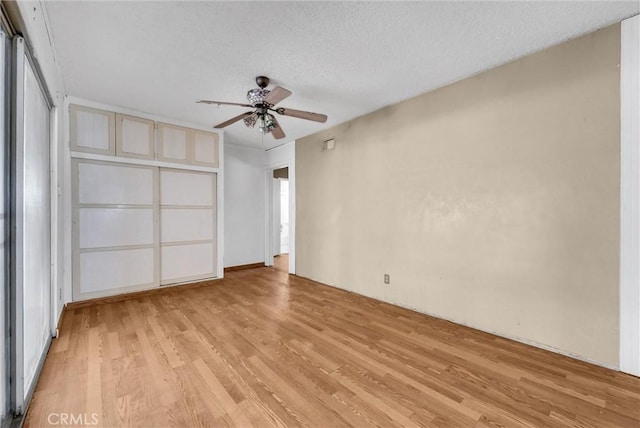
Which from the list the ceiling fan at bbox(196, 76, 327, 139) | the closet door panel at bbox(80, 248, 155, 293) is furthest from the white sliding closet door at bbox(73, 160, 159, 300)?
the ceiling fan at bbox(196, 76, 327, 139)

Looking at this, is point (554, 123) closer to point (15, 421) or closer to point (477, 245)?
point (477, 245)

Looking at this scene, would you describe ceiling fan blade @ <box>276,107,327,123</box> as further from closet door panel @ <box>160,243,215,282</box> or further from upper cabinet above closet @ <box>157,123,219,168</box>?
closet door panel @ <box>160,243,215,282</box>

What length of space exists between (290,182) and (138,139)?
2413mm

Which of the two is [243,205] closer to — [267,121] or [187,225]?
[187,225]

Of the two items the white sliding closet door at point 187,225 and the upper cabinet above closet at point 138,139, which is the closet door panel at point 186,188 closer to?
the white sliding closet door at point 187,225

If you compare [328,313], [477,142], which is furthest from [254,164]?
[477,142]

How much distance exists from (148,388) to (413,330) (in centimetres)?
224

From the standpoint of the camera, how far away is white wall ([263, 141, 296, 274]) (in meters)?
5.01

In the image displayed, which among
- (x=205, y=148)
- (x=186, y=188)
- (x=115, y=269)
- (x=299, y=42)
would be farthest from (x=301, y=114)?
(x=115, y=269)

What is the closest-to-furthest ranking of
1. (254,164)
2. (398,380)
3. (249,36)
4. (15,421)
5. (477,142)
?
(15,421) → (398,380) → (249,36) → (477,142) → (254,164)

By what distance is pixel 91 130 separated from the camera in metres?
3.38

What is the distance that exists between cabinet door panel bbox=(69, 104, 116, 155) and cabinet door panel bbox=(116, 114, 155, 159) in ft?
0.24

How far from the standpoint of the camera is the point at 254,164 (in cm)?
558

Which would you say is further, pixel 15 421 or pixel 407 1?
pixel 407 1
